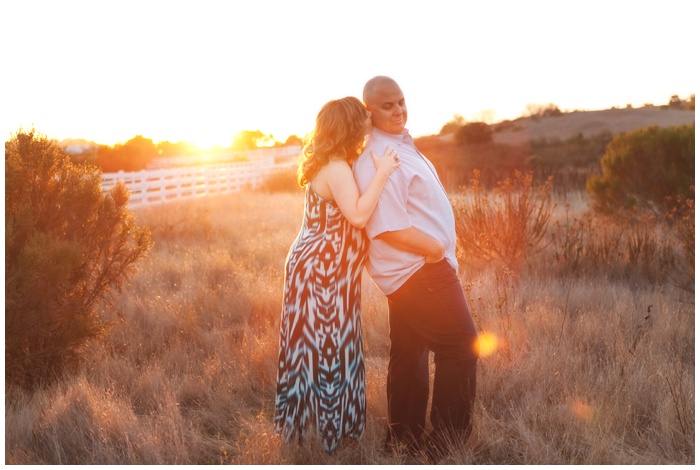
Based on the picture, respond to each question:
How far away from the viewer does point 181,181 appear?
1844 centimetres

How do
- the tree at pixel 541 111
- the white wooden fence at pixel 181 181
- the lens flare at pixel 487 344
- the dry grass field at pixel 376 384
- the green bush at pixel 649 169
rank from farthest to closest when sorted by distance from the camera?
1. the tree at pixel 541 111
2. the white wooden fence at pixel 181 181
3. the green bush at pixel 649 169
4. the lens flare at pixel 487 344
5. the dry grass field at pixel 376 384

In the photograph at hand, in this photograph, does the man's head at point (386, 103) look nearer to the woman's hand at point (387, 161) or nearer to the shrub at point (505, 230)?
the woman's hand at point (387, 161)

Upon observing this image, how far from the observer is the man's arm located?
2.76m

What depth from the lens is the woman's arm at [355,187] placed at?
8.91ft

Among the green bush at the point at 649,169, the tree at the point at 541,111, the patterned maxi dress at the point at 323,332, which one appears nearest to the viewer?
the patterned maxi dress at the point at 323,332

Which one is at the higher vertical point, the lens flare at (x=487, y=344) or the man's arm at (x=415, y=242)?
the man's arm at (x=415, y=242)

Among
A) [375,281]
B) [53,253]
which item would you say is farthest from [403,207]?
[53,253]

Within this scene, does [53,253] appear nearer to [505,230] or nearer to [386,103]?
[386,103]

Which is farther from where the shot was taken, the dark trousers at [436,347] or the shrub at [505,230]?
the shrub at [505,230]

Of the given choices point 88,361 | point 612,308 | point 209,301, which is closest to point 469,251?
point 612,308

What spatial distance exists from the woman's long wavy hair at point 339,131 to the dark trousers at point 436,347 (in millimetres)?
616

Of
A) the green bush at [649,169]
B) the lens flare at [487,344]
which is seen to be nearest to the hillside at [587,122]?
the green bush at [649,169]

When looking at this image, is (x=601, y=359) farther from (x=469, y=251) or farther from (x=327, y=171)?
(x=469, y=251)

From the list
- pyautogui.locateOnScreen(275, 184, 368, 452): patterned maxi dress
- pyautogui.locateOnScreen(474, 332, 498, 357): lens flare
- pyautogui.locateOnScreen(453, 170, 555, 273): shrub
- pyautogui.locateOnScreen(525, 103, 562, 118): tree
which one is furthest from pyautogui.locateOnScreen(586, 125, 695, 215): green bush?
pyautogui.locateOnScreen(525, 103, 562, 118): tree
